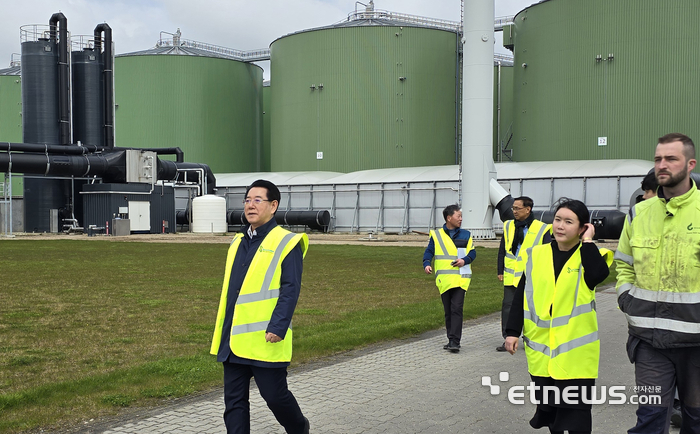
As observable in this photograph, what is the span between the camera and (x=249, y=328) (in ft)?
16.0

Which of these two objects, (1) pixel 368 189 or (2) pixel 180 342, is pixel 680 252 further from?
(1) pixel 368 189

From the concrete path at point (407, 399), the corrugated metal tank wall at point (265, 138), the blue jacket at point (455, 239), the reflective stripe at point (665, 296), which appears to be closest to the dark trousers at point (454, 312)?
the concrete path at point (407, 399)

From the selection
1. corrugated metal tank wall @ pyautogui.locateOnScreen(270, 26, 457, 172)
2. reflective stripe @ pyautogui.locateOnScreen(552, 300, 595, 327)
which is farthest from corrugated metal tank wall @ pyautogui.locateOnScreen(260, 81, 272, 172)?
reflective stripe @ pyautogui.locateOnScreen(552, 300, 595, 327)

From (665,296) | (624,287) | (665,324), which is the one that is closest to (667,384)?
(665,324)

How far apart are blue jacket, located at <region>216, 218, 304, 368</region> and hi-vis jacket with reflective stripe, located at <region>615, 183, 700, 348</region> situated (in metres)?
2.20

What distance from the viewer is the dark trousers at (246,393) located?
15.9 feet

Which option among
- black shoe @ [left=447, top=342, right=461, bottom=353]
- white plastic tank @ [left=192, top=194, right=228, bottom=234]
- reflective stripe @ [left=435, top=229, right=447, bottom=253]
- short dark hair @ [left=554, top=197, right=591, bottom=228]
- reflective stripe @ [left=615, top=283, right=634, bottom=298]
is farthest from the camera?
white plastic tank @ [left=192, top=194, right=228, bottom=234]

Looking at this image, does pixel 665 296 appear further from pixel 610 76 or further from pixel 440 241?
pixel 610 76

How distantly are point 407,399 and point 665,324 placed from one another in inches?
125

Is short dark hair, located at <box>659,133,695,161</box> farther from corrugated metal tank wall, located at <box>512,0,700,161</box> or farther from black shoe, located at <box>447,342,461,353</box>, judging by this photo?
corrugated metal tank wall, located at <box>512,0,700,161</box>

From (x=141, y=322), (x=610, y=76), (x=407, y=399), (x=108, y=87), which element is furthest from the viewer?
(x=108, y=87)

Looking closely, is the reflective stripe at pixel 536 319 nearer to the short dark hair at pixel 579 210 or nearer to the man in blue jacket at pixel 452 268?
the short dark hair at pixel 579 210

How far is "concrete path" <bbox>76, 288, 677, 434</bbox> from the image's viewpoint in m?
5.99

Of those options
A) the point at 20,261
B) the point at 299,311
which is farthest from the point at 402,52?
the point at 299,311
